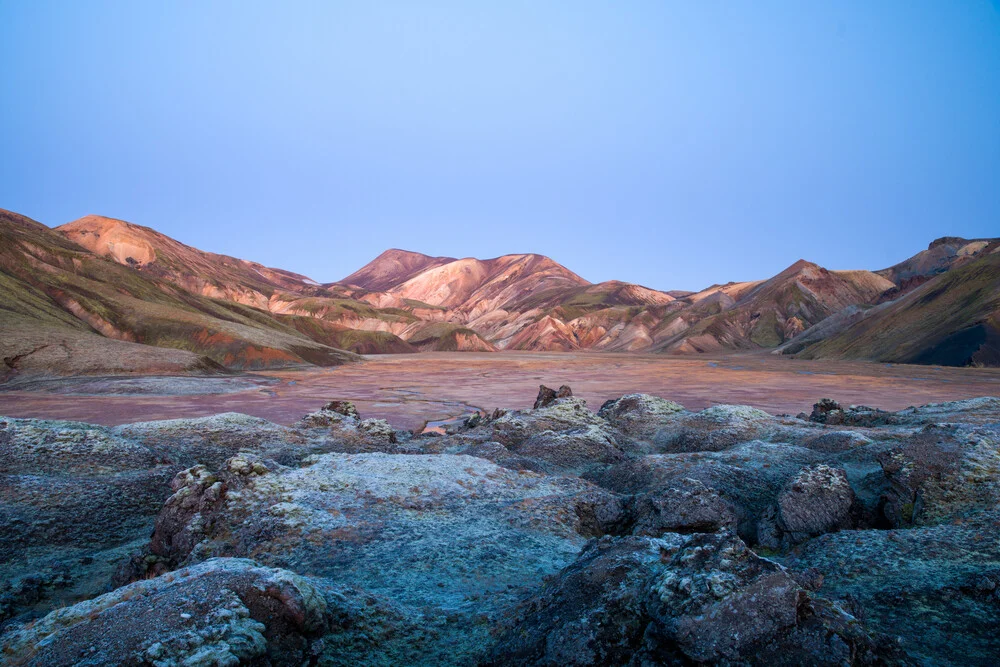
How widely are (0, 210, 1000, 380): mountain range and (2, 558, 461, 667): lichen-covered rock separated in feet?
109

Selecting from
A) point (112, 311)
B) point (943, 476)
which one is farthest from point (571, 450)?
point (112, 311)

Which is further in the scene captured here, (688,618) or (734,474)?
(734,474)

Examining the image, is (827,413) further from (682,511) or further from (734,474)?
(682,511)

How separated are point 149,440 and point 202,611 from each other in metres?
8.11

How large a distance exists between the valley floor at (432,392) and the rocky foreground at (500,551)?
33.0 ft

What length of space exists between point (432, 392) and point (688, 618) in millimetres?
26386

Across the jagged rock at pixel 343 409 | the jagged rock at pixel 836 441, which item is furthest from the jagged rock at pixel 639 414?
the jagged rock at pixel 343 409

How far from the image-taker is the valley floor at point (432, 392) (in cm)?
1980

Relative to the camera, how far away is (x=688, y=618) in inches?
117

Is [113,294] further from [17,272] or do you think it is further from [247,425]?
[247,425]

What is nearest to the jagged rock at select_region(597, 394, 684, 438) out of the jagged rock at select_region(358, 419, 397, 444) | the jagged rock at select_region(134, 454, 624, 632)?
the jagged rock at select_region(358, 419, 397, 444)

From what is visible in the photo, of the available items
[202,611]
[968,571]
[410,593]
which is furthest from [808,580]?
[202,611]

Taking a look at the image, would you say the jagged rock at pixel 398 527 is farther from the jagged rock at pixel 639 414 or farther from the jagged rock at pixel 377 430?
the jagged rock at pixel 639 414

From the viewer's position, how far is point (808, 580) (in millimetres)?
3305
